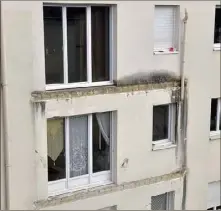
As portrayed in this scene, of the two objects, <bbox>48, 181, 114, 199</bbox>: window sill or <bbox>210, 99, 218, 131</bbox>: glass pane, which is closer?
<bbox>48, 181, 114, 199</bbox>: window sill

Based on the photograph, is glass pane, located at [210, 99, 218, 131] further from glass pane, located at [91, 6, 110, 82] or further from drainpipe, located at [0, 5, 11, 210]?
drainpipe, located at [0, 5, 11, 210]

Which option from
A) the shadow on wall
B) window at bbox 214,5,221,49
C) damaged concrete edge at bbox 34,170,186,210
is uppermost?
window at bbox 214,5,221,49

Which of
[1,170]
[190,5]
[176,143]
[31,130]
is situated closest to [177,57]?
[190,5]

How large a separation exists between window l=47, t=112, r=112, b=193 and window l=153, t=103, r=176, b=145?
1.49 m

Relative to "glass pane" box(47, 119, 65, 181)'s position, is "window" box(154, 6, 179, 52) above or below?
above

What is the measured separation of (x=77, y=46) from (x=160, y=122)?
3.35 metres

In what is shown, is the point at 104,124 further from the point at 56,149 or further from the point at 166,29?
the point at 166,29

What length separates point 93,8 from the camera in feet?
35.8

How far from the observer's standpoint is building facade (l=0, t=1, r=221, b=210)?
1017cm

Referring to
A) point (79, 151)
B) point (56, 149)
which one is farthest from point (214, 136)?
point (56, 149)

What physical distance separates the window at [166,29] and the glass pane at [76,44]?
2.06 meters

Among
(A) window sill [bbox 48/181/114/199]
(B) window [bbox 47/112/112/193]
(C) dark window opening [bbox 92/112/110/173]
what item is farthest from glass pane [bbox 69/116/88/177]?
(A) window sill [bbox 48/181/114/199]

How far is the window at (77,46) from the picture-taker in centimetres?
1050

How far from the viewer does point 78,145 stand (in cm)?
1148
